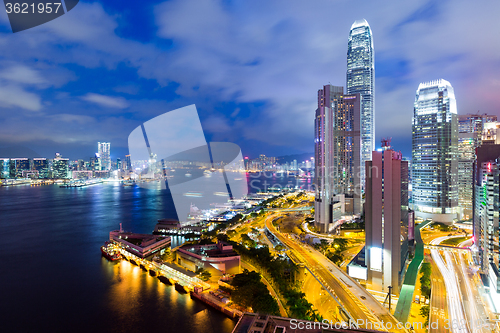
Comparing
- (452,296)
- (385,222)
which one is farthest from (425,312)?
(385,222)

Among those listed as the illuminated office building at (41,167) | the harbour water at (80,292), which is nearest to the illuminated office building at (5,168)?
the illuminated office building at (41,167)

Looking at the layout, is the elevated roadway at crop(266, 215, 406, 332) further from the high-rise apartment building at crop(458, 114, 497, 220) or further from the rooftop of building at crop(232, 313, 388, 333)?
the high-rise apartment building at crop(458, 114, 497, 220)

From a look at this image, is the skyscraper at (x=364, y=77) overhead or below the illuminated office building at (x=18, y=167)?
overhead

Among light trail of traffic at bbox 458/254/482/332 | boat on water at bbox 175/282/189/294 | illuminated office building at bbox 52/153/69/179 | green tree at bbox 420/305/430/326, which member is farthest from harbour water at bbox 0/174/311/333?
illuminated office building at bbox 52/153/69/179

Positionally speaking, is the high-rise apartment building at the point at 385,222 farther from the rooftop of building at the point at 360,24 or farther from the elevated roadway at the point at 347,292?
the rooftop of building at the point at 360,24

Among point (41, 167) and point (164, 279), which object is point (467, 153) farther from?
point (41, 167)

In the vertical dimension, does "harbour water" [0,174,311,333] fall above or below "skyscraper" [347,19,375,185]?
below
